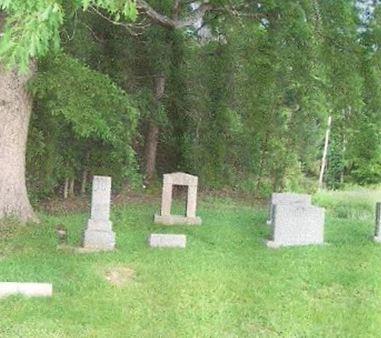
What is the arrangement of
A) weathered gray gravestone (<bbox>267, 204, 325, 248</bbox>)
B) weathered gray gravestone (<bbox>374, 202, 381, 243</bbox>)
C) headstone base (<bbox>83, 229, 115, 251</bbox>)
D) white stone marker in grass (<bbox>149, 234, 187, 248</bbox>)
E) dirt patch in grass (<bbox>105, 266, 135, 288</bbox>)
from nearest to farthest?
dirt patch in grass (<bbox>105, 266, 135, 288</bbox>) < headstone base (<bbox>83, 229, 115, 251</bbox>) < white stone marker in grass (<bbox>149, 234, 187, 248</bbox>) < weathered gray gravestone (<bbox>267, 204, 325, 248</bbox>) < weathered gray gravestone (<bbox>374, 202, 381, 243</bbox>)

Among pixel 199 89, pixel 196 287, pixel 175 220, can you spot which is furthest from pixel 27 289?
pixel 199 89

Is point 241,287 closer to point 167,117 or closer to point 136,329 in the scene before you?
point 136,329

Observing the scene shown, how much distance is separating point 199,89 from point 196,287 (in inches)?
382

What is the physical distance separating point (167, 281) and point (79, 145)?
719 centimetres

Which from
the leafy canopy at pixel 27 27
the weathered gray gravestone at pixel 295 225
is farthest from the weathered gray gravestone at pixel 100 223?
the leafy canopy at pixel 27 27

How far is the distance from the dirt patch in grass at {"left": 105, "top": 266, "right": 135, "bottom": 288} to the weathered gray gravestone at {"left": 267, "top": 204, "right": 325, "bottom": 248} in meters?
2.22

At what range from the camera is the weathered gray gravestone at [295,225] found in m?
8.54

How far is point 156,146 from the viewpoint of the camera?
16.1m

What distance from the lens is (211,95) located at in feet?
52.4

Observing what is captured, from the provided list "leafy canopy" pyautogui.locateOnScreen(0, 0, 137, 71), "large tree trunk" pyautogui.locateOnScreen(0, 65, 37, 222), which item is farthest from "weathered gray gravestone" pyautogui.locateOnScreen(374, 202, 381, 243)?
"leafy canopy" pyautogui.locateOnScreen(0, 0, 137, 71)

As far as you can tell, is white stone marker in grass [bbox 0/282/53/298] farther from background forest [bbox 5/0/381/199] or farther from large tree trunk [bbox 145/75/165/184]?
large tree trunk [bbox 145/75/165/184]

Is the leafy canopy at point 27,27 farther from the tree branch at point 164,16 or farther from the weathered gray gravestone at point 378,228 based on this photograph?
the weathered gray gravestone at point 378,228

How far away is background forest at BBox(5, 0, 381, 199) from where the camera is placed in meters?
9.90

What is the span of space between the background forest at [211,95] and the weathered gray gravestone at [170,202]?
3.68 feet
